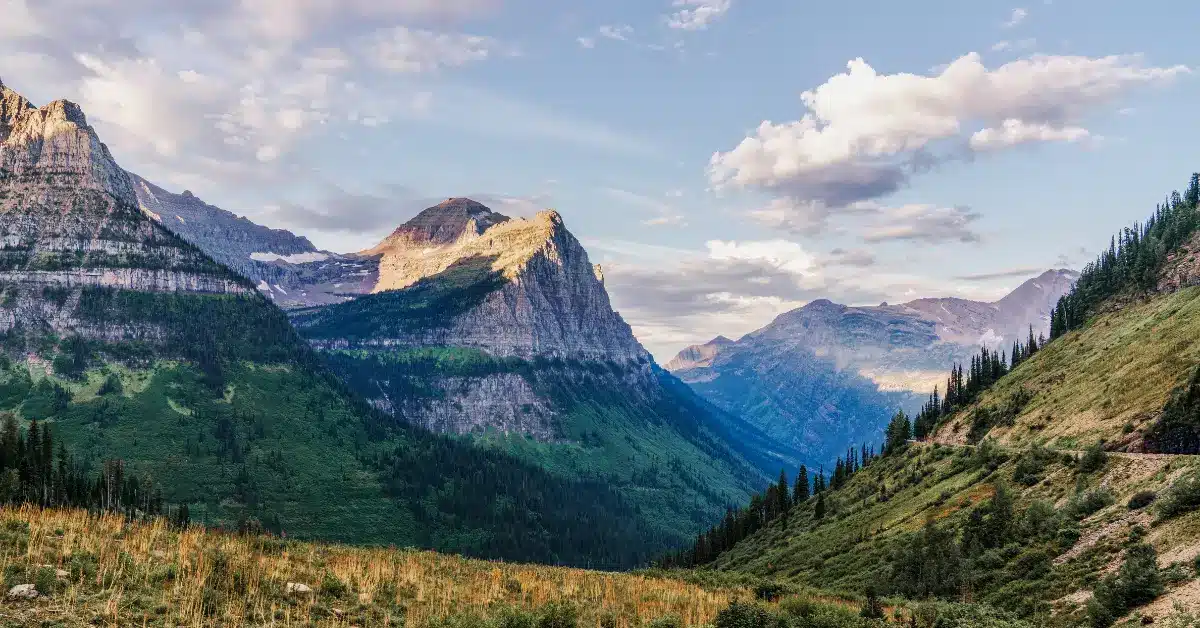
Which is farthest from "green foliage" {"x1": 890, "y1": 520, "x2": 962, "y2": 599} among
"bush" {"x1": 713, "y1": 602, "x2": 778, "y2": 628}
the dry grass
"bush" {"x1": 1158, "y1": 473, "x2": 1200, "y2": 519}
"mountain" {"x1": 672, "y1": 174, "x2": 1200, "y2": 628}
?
"bush" {"x1": 713, "y1": 602, "x2": 778, "y2": 628}

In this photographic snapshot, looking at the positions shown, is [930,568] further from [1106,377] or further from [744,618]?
[1106,377]

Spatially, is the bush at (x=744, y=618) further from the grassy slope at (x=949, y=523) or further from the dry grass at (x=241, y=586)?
the grassy slope at (x=949, y=523)

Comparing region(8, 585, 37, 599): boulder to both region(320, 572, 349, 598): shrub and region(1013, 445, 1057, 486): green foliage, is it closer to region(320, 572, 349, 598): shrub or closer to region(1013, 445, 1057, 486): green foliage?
region(320, 572, 349, 598): shrub

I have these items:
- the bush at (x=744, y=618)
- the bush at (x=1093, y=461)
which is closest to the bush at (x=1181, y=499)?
the bush at (x=1093, y=461)

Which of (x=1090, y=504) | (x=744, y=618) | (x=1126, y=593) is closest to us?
(x=744, y=618)

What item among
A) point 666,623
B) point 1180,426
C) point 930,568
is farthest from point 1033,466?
point 666,623

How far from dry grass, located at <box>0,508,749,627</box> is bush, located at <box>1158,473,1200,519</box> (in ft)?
102

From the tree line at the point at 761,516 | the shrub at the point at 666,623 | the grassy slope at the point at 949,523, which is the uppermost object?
the shrub at the point at 666,623

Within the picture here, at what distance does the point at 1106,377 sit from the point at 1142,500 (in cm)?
7822

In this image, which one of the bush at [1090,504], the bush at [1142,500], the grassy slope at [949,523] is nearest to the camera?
the grassy slope at [949,523]

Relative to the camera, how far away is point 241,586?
22.6 metres

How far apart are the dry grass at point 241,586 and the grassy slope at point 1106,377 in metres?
82.4

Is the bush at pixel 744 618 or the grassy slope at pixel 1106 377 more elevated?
the grassy slope at pixel 1106 377

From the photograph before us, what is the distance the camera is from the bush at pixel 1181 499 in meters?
43.1
